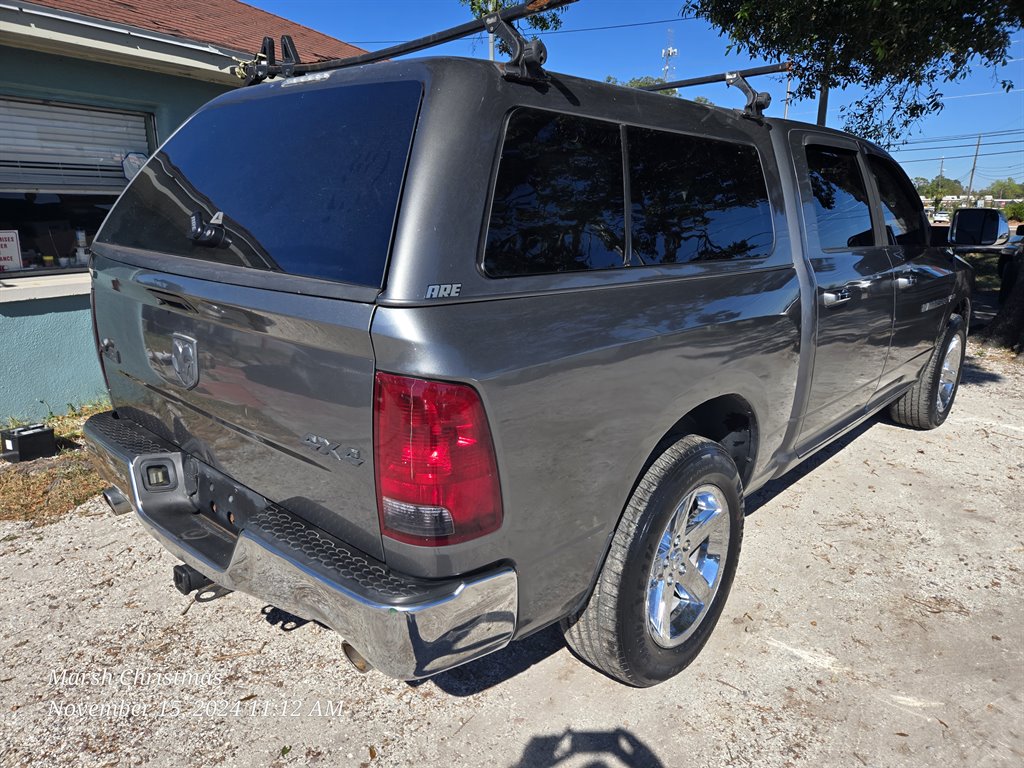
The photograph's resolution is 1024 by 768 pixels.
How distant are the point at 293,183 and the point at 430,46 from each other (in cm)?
68

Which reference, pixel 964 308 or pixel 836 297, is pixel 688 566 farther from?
pixel 964 308

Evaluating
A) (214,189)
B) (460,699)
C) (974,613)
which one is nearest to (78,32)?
(214,189)

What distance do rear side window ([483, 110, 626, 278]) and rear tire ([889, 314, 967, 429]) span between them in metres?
3.87

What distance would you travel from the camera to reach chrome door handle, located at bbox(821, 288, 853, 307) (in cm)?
316

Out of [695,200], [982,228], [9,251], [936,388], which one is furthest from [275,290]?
[9,251]

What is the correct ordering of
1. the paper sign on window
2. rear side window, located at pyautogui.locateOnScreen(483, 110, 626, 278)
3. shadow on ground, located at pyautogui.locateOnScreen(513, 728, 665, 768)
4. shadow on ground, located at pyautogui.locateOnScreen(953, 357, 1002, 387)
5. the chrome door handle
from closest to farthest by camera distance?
rear side window, located at pyautogui.locateOnScreen(483, 110, 626, 278) < shadow on ground, located at pyautogui.locateOnScreen(513, 728, 665, 768) < the chrome door handle < the paper sign on window < shadow on ground, located at pyautogui.locateOnScreen(953, 357, 1002, 387)

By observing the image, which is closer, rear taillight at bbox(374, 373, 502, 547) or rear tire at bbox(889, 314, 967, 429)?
rear taillight at bbox(374, 373, 502, 547)

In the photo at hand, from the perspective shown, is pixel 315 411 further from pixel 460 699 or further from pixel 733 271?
pixel 733 271

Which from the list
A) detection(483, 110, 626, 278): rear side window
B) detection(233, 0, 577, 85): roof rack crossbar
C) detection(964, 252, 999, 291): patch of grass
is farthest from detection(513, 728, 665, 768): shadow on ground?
detection(964, 252, 999, 291): patch of grass

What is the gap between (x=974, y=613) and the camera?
312cm

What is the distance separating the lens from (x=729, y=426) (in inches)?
117

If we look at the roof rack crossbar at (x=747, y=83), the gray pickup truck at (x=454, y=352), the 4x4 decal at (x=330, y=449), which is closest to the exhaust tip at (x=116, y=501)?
the gray pickup truck at (x=454, y=352)

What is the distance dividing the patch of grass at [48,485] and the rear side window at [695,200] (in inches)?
143

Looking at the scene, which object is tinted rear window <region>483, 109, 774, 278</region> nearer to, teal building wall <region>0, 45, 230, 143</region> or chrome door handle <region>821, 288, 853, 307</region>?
chrome door handle <region>821, 288, 853, 307</region>
